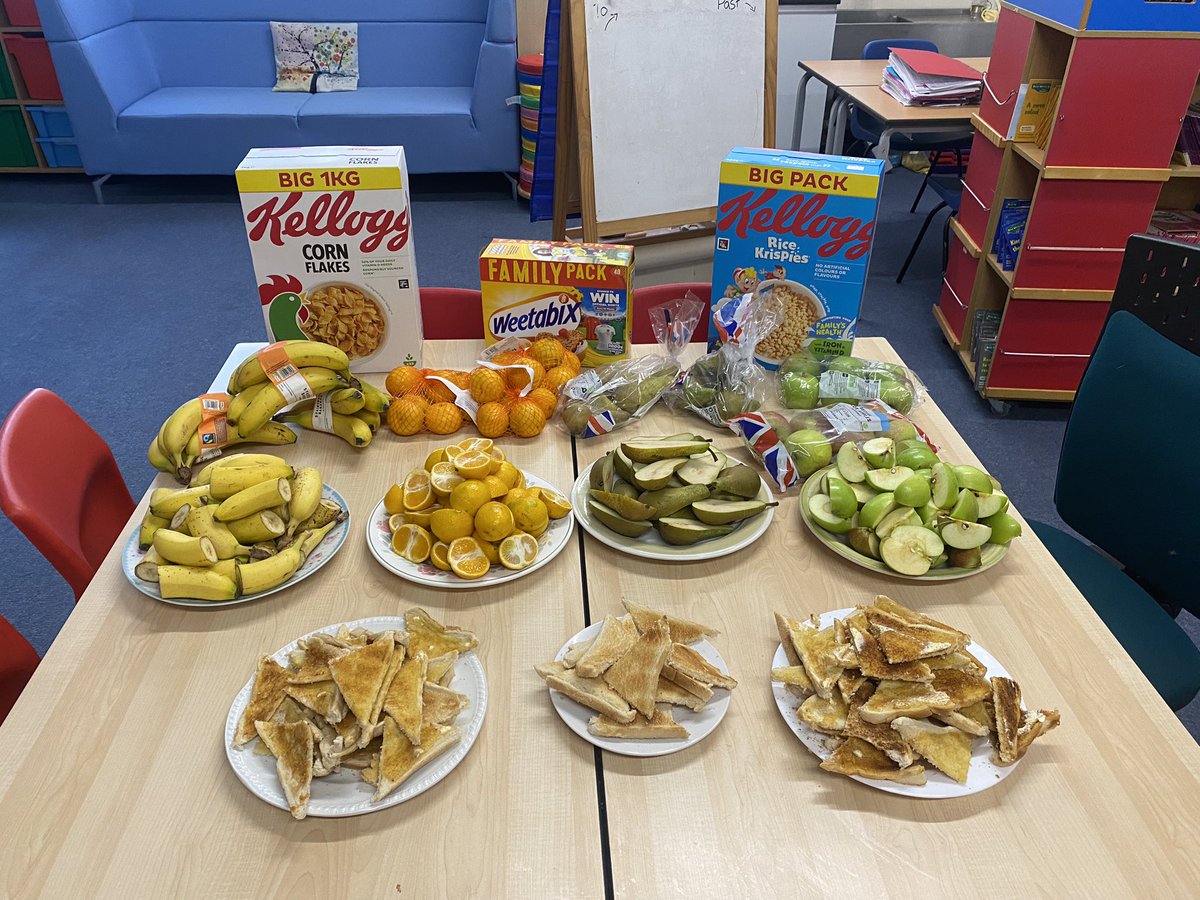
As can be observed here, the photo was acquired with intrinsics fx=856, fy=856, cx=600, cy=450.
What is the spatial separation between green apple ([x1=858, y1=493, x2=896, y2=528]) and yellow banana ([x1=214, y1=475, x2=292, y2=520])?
0.87 meters

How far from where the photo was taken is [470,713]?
1009 mm

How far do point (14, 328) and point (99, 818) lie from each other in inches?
141

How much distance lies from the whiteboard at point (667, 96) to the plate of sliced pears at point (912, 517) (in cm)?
132

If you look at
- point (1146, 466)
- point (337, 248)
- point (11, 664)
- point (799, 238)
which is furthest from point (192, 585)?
point (1146, 466)

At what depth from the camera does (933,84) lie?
3785mm

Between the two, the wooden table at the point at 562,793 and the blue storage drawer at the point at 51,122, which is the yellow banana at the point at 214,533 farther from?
the blue storage drawer at the point at 51,122

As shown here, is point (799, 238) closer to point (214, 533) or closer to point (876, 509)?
point (876, 509)

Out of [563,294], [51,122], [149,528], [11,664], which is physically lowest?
[51,122]

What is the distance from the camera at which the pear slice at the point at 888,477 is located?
4.33ft

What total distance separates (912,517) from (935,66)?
3.42 meters

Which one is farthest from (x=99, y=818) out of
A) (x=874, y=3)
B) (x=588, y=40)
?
(x=874, y=3)

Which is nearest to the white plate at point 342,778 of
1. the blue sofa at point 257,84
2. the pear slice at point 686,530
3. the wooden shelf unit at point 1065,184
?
the pear slice at point 686,530

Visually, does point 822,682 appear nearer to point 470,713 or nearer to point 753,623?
point 753,623

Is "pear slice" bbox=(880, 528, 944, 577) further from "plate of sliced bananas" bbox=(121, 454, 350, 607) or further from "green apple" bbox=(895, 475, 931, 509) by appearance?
"plate of sliced bananas" bbox=(121, 454, 350, 607)
